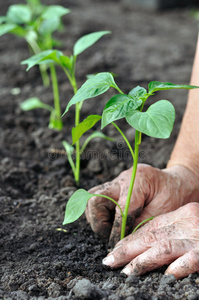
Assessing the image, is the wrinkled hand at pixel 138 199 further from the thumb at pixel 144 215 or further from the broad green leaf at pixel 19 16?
the broad green leaf at pixel 19 16

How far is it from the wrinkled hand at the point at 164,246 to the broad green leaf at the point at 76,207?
0.24m

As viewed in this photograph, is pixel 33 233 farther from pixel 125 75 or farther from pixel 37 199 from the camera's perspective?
pixel 125 75

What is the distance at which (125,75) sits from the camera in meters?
3.07

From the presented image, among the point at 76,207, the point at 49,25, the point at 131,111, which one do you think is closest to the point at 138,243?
the point at 76,207

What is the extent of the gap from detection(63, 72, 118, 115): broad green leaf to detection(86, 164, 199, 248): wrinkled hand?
0.45 m

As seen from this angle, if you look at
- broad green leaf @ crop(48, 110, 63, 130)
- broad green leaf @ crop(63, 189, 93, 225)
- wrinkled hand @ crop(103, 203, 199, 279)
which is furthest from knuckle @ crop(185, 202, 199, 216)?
broad green leaf @ crop(48, 110, 63, 130)

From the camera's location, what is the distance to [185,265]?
1234mm

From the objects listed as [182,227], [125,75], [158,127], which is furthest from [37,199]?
[125,75]

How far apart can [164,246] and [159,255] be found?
34 mm

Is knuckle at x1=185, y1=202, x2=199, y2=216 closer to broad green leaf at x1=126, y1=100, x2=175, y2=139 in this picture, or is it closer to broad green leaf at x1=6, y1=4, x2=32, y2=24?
broad green leaf at x1=126, y1=100, x2=175, y2=139

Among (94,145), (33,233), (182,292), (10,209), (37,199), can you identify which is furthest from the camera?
(94,145)

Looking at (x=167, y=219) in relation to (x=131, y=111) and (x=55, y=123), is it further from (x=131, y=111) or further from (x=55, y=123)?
(x=55, y=123)

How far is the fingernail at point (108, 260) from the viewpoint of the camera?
1.35 metres

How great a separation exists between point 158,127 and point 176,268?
516 mm
